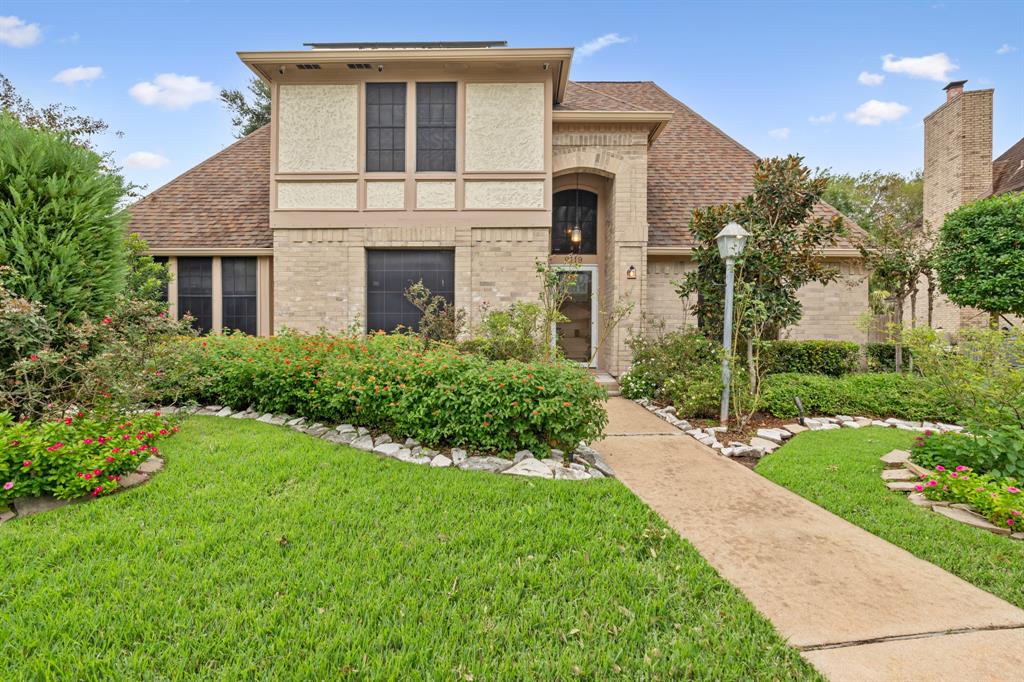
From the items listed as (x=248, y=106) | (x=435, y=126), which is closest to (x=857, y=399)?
(x=435, y=126)

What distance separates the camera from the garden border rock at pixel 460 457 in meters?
4.17

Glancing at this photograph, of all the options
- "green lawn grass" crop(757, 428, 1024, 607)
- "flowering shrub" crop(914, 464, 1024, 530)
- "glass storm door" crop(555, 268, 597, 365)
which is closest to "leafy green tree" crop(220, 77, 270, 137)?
"glass storm door" crop(555, 268, 597, 365)

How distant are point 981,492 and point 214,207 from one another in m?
14.0

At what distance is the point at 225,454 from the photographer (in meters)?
4.25

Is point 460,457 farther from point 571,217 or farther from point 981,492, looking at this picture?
point 571,217

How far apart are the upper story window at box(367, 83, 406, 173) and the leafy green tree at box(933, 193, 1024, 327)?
11306 millimetres

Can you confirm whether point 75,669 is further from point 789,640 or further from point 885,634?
point 885,634

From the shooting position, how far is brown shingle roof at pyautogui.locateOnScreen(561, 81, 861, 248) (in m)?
10.3

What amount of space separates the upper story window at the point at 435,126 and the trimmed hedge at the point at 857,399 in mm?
7514

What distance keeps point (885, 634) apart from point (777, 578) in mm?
531

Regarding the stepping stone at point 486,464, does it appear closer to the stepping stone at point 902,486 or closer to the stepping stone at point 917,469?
the stepping stone at point 902,486

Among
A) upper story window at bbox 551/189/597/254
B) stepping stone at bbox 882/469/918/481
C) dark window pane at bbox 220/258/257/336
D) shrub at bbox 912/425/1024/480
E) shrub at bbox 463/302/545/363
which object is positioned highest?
upper story window at bbox 551/189/597/254

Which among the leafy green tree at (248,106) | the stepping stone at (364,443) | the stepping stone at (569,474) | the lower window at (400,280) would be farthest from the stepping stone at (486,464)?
the leafy green tree at (248,106)

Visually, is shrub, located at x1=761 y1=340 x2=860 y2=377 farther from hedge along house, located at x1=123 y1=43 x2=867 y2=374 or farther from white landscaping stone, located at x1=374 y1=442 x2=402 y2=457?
white landscaping stone, located at x1=374 y1=442 x2=402 y2=457
